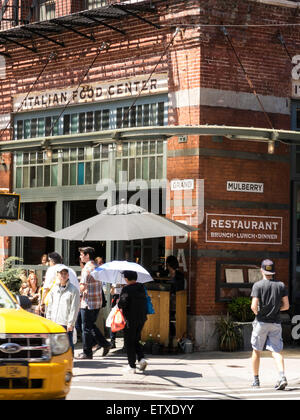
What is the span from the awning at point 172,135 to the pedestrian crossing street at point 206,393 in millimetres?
5451

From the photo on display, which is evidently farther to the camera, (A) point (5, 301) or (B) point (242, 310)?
(B) point (242, 310)

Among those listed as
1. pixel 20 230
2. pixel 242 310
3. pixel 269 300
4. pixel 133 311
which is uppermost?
pixel 20 230

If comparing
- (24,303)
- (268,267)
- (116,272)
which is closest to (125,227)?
(116,272)

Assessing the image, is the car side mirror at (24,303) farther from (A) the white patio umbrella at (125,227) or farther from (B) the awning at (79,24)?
(B) the awning at (79,24)

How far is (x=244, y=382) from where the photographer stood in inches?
563

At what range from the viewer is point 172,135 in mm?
17938

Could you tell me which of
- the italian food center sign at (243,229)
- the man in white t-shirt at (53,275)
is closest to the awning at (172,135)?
the italian food center sign at (243,229)

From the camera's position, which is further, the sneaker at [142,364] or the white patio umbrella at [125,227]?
the white patio umbrella at [125,227]

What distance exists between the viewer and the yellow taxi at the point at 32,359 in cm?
983

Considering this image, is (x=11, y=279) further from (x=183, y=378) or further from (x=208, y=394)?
(x=208, y=394)

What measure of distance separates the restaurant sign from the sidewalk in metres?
5.55

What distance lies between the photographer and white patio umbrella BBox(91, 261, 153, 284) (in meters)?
16.0

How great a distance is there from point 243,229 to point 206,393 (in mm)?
6059

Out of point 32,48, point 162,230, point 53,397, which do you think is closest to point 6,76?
point 32,48
